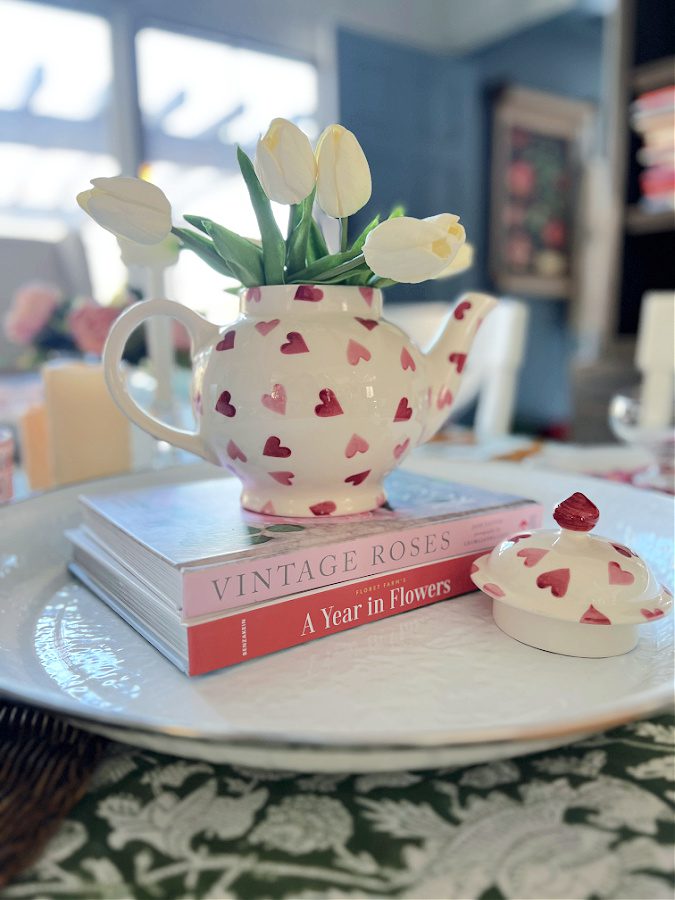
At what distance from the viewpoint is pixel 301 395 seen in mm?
437

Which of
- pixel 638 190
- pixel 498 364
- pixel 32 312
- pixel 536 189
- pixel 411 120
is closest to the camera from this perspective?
pixel 32 312

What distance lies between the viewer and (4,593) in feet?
1.56

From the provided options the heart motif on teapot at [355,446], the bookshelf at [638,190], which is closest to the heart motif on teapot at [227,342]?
the heart motif on teapot at [355,446]

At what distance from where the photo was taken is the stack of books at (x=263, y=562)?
37 cm

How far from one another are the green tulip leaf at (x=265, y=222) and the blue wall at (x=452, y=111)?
2.77 metres

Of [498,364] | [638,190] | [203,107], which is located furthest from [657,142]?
[203,107]

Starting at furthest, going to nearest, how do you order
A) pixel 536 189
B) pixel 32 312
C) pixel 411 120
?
pixel 536 189
pixel 411 120
pixel 32 312

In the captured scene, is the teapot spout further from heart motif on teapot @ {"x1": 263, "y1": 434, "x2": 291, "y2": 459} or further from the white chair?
the white chair

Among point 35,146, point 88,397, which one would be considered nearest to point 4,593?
point 88,397

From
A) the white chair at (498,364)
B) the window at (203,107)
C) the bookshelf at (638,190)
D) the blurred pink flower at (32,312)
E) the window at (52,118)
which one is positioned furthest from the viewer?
the window at (203,107)

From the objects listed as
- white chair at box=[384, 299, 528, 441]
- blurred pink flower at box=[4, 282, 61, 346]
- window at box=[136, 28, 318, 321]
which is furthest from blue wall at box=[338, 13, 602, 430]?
blurred pink flower at box=[4, 282, 61, 346]

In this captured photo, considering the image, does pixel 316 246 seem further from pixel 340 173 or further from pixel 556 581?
pixel 556 581

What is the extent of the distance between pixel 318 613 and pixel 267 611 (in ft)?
0.12

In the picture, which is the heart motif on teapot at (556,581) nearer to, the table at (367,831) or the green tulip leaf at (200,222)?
the table at (367,831)
